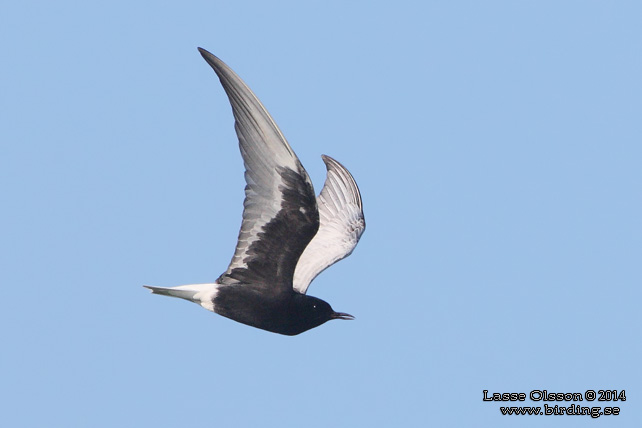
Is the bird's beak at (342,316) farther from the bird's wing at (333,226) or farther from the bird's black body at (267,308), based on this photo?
the bird's wing at (333,226)

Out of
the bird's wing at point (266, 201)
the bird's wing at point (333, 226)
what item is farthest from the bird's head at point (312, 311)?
the bird's wing at point (333, 226)

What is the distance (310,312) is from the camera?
13953mm

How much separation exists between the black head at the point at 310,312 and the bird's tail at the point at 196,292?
124 cm

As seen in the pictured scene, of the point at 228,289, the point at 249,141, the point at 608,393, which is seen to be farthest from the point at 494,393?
the point at 249,141

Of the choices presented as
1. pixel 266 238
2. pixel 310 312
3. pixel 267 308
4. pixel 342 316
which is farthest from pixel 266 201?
pixel 342 316

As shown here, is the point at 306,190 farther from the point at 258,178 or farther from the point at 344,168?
the point at 344,168

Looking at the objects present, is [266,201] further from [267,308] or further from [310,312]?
[310,312]

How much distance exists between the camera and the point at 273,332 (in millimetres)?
13828

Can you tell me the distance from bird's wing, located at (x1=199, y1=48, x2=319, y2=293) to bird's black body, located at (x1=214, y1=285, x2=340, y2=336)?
Answer: 14cm

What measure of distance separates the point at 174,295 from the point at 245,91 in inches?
139

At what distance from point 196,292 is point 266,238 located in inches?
52.2

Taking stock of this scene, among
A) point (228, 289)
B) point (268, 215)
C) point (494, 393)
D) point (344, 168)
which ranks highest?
point (344, 168)

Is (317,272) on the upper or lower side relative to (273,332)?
upper

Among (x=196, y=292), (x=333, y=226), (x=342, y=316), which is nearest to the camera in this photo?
(x=196, y=292)
